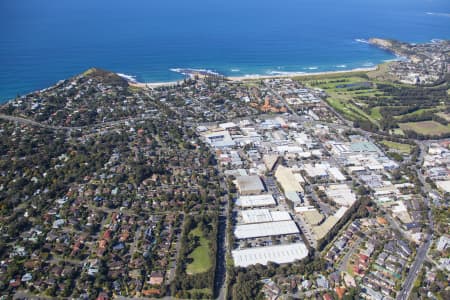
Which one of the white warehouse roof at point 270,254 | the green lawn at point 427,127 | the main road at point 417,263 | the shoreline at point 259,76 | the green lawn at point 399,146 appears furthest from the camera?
the shoreline at point 259,76

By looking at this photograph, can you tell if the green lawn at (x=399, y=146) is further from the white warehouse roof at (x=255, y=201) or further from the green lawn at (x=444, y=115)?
the white warehouse roof at (x=255, y=201)

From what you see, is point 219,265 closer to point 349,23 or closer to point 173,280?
point 173,280

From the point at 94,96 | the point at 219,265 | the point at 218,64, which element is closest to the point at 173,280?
the point at 219,265

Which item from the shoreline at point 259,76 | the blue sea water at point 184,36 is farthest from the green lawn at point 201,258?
the blue sea water at point 184,36

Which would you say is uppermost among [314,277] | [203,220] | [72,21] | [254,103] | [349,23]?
[72,21]

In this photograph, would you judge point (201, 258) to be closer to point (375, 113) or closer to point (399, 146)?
point (399, 146)

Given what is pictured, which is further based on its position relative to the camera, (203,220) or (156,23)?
(156,23)

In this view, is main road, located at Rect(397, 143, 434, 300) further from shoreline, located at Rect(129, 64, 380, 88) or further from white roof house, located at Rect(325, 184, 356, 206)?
shoreline, located at Rect(129, 64, 380, 88)
